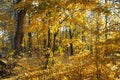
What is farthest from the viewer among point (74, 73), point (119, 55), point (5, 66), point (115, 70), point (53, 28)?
point (5, 66)

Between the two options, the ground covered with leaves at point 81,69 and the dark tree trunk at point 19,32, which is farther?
the dark tree trunk at point 19,32

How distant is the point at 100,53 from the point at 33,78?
430 centimetres

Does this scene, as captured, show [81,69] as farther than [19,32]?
No

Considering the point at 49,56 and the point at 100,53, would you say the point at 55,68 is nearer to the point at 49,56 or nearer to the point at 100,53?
the point at 49,56

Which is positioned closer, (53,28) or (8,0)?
(53,28)

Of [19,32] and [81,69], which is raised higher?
[19,32]

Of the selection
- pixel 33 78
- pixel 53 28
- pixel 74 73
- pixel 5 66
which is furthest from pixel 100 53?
pixel 5 66

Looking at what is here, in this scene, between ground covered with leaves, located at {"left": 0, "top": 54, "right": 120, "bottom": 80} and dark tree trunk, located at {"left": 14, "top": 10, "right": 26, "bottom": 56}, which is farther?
dark tree trunk, located at {"left": 14, "top": 10, "right": 26, "bottom": 56}

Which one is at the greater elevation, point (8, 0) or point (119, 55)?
point (8, 0)

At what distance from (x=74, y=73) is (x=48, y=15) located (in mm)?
1984

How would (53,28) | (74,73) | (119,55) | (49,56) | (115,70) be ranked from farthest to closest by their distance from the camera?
(49,56), (53,28), (74,73), (115,70), (119,55)

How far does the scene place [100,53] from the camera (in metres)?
7.17

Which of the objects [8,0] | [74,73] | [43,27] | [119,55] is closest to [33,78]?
[43,27]

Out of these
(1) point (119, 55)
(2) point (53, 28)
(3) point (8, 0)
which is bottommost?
(1) point (119, 55)
